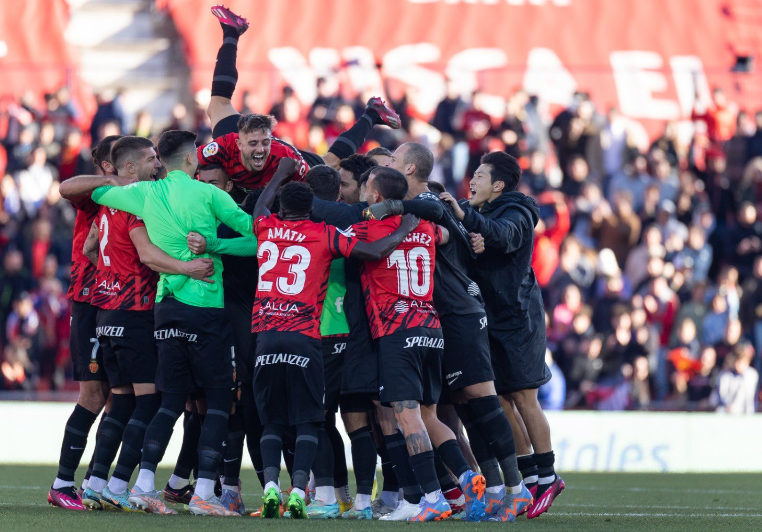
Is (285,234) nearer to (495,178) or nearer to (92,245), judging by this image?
(92,245)

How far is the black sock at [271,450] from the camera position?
300 inches

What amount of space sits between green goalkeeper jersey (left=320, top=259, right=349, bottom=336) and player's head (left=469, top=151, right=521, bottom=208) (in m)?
1.20

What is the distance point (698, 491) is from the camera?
36.8 feet

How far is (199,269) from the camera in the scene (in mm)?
8070

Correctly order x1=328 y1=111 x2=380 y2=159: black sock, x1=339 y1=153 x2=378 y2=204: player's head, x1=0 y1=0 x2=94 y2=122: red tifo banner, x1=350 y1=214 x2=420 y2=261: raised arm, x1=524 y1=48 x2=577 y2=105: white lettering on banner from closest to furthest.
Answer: x1=350 y1=214 x2=420 y2=261: raised arm → x1=339 y1=153 x2=378 y2=204: player's head → x1=328 y1=111 x2=380 y2=159: black sock → x1=524 y1=48 x2=577 y2=105: white lettering on banner → x1=0 y1=0 x2=94 y2=122: red tifo banner

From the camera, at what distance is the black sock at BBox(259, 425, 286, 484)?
25.0ft

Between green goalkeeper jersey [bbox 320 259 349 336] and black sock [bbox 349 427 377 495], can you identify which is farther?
green goalkeeper jersey [bbox 320 259 349 336]

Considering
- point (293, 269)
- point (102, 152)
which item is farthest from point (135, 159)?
point (293, 269)

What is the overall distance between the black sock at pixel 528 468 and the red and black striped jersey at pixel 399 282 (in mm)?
1426

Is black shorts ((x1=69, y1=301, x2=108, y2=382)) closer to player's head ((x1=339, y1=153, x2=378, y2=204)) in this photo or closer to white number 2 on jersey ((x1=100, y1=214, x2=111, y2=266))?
white number 2 on jersey ((x1=100, y1=214, x2=111, y2=266))

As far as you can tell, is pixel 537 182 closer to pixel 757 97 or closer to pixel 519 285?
pixel 757 97

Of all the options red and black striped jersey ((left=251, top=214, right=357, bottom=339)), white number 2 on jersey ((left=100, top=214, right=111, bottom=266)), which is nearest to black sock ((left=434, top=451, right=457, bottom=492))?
red and black striped jersey ((left=251, top=214, right=357, bottom=339))

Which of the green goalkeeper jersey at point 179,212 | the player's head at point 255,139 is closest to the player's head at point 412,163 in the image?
the player's head at point 255,139

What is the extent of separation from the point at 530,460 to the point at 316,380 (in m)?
1.90
